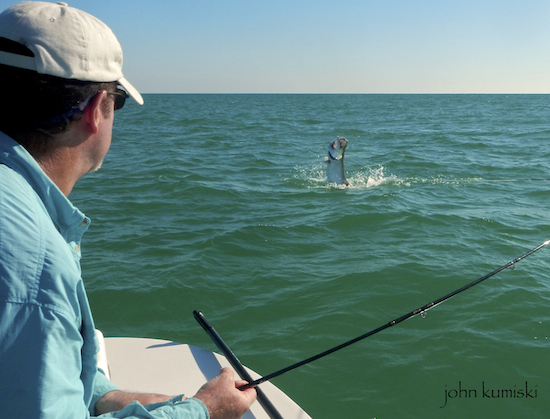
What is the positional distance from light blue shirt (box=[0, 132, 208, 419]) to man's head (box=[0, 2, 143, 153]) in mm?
98

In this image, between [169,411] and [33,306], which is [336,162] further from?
[33,306]

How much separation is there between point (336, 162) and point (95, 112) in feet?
34.7

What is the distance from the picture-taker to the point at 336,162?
11891 mm

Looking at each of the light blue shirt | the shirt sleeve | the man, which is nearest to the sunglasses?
the man

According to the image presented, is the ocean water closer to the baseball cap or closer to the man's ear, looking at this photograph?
the man's ear

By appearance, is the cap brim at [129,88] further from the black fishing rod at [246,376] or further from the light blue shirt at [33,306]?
the black fishing rod at [246,376]

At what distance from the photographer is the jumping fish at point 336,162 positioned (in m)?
11.3

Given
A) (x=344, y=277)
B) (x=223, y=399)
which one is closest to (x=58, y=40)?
(x=223, y=399)

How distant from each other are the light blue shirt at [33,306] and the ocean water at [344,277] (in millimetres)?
3147

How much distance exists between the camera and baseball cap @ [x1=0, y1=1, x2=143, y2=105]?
138cm

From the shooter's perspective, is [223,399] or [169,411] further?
[223,399]

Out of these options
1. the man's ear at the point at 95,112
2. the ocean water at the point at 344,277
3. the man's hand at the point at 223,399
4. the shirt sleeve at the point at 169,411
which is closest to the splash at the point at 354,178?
the ocean water at the point at 344,277

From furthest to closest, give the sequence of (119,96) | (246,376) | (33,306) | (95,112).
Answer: (246,376)
(119,96)
(95,112)
(33,306)

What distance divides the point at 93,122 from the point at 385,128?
28044 millimetres
